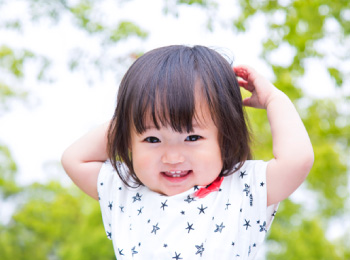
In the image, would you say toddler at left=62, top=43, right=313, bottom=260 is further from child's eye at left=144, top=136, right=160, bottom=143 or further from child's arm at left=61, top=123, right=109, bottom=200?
child's arm at left=61, top=123, right=109, bottom=200

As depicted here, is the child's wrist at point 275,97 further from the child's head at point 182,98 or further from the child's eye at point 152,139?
the child's eye at point 152,139

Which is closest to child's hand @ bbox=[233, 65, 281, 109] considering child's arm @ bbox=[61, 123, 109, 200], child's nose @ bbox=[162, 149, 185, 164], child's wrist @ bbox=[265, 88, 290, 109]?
child's wrist @ bbox=[265, 88, 290, 109]

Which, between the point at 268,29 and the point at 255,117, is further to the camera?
the point at 255,117

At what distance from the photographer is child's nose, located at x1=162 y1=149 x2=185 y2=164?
4.47 feet

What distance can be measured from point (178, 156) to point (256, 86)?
0.37 metres

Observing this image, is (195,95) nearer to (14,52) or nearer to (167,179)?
(167,179)

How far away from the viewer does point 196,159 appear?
1376mm

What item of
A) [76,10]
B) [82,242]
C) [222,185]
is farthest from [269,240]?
[222,185]

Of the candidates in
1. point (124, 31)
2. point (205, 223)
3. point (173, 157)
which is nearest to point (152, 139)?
point (173, 157)

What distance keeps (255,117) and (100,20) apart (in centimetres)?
163

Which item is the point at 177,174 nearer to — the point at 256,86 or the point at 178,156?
the point at 178,156

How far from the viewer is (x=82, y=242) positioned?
5668mm

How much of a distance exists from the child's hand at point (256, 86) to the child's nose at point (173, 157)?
0.34m

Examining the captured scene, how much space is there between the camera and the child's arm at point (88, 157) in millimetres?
1649
